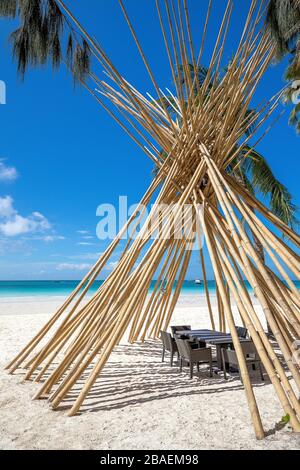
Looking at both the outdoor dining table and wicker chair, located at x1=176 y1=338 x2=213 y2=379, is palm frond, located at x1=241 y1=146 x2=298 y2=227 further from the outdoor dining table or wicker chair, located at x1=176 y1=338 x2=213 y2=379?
wicker chair, located at x1=176 y1=338 x2=213 y2=379

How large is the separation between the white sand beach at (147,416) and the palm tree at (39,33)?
12.6 feet

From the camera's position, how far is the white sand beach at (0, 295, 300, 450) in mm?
2686

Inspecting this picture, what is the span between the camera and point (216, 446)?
2562 millimetres

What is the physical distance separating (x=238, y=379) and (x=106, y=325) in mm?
1905

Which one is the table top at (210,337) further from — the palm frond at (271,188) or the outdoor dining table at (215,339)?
the palm frond at (271,188)

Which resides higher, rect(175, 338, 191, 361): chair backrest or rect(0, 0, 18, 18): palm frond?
rect(0, 0, 18, 18): palm frond

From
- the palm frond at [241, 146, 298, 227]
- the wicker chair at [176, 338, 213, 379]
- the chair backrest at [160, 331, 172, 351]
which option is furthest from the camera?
the palm frond at [241, 146, 298, 227]

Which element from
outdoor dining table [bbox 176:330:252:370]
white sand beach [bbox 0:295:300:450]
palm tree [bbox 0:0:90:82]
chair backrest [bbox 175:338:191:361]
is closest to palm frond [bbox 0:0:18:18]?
palm tree [bbox 0:0:90:82]

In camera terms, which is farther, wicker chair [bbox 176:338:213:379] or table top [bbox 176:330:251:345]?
table top [bbox 176:330:251:345]

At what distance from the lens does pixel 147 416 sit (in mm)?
3221

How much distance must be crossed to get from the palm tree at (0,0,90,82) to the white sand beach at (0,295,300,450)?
3849 millimetres

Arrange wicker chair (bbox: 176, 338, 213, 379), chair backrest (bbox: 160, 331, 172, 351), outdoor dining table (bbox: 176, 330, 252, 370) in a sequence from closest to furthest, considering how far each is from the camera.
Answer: wicker chair (bbox: 176, 338, 213, 379) < outdoor dining table (bbox: 176, 330, 252, 370) < chair backrest (bbox: 160, 331, 172, 351)
